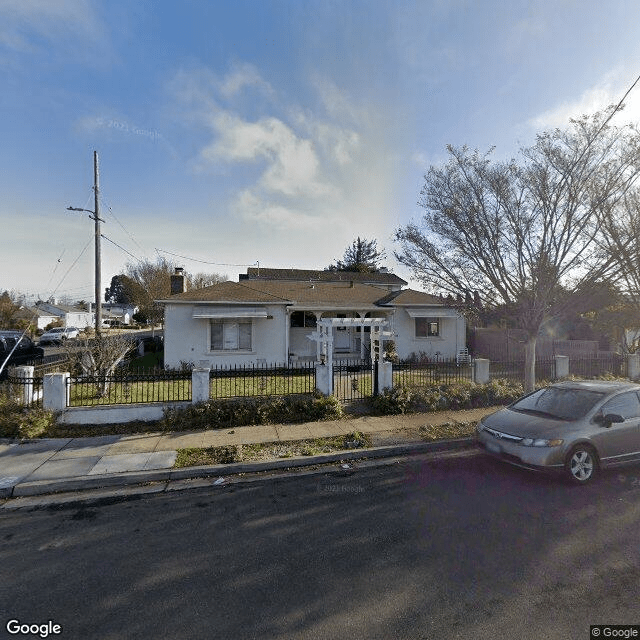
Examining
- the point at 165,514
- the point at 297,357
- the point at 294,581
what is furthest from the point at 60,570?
the point at 297,357

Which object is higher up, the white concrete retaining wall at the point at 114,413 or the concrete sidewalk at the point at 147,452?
the white concrete retaining wall at the point at 114,413

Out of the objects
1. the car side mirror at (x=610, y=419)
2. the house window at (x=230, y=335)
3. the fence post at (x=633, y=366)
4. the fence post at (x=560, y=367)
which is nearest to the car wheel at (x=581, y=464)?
the car side mirror at (x=610, y=419)

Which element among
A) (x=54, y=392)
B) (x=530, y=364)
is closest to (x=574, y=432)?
(x=530, y=364)

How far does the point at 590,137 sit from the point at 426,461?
26.4 feet

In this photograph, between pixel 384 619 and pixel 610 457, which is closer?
pixel 384 619

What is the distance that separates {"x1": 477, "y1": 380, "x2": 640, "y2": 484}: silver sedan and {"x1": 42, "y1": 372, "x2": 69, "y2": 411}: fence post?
8426 millimetres

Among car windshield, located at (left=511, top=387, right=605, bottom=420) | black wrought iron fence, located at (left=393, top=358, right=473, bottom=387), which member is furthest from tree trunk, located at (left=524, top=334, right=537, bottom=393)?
car windshield, located at (left=511, top=387, right=605, bottom=420)

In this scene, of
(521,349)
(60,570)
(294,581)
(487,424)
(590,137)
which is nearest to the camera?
(294,581)

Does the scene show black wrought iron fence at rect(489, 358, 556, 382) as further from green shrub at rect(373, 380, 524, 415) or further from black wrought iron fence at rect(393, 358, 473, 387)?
green shrub at rect(373, 380, 524, 415)

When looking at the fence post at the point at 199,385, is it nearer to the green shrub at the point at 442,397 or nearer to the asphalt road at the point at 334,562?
the asphalt road at the point at 334,562

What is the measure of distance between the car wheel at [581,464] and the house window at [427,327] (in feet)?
41.1

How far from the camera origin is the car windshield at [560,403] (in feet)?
18.9

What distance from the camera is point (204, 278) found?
56.5m

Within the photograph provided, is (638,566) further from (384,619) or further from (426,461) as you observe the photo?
(426,461)
